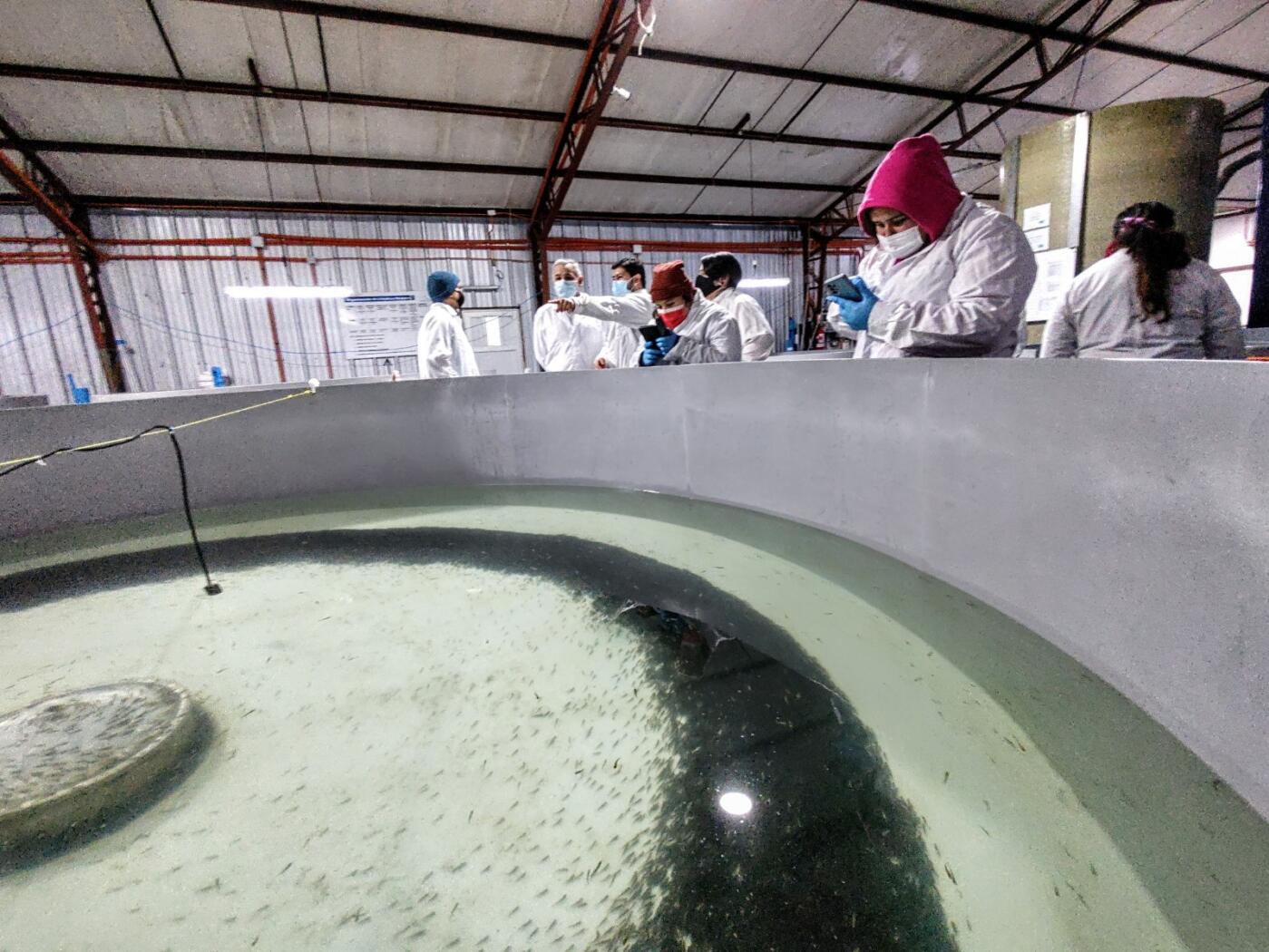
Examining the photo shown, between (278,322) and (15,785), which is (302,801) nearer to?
(15,785)

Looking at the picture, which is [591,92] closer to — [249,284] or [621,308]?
[621,308]

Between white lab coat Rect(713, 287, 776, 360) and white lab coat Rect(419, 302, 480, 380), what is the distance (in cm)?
180

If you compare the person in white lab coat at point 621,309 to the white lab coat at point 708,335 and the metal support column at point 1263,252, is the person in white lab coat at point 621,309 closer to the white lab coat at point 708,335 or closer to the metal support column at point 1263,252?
the white lab coat at point 708,335

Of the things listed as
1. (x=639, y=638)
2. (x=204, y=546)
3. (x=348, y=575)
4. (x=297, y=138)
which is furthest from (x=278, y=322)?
(x=639, y=638)

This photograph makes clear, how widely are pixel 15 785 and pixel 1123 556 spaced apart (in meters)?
2.03

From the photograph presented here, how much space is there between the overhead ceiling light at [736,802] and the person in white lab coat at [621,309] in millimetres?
2052

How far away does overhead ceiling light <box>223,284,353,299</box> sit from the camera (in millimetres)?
6270

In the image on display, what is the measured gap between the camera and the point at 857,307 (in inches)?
66.2

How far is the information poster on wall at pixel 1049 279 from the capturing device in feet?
9.16

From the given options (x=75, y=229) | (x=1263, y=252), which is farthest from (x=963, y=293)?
(x=75, y=229)

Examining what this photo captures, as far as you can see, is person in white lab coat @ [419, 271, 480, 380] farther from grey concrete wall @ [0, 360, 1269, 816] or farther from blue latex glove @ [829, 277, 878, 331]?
blue latex glove @ [829, 277, 878, 331]

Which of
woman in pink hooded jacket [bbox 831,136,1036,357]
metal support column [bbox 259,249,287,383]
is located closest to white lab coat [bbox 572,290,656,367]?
woman in pink hooded jacket [bbox 831,136,1036,357]

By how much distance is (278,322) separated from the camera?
23.2 feet

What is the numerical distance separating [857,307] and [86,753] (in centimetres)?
217
